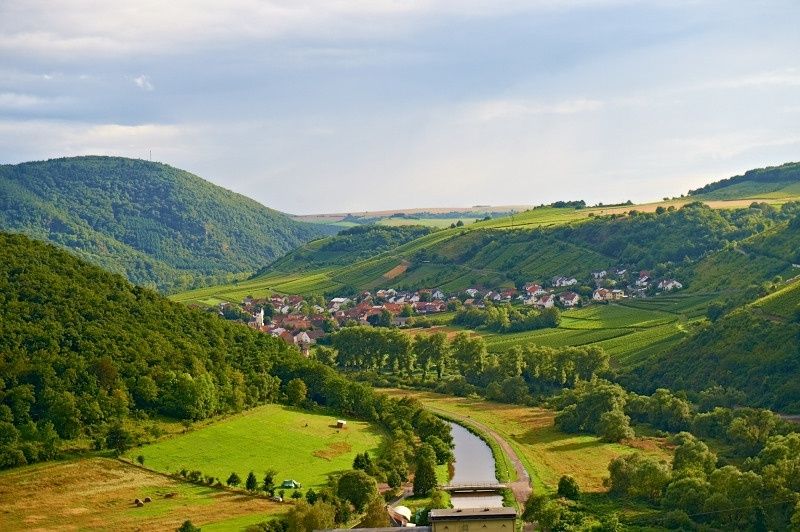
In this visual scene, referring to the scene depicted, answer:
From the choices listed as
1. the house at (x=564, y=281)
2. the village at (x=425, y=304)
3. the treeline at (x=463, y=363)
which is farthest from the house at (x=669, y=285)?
the treeline at (x=463, y=363)

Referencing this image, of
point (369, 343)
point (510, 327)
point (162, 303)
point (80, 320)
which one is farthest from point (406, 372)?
point (80, 320)

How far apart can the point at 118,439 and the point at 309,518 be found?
22.4 metres

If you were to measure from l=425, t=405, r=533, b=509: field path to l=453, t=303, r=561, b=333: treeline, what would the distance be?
4506 centimetres

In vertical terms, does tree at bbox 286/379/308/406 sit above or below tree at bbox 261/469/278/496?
above

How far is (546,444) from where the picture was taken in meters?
88.9

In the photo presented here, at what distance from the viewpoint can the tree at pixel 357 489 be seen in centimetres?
6550

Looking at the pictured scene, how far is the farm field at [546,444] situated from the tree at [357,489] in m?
14.1

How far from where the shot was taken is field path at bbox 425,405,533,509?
71125 mm

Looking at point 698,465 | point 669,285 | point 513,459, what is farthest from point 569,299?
point 698,465

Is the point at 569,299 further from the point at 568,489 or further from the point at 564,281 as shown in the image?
the point at 568,489

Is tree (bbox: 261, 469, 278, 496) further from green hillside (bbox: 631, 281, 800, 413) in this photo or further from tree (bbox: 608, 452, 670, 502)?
green hillside (bbox: 631, 281, 800, 413)

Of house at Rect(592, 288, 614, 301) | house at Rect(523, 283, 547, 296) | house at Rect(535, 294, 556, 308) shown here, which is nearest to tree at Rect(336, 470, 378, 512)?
house at Rect(535, 294, 556, 308)

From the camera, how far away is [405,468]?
74.6m

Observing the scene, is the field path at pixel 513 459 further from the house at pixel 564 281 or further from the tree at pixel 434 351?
the house at pixel 564 281
